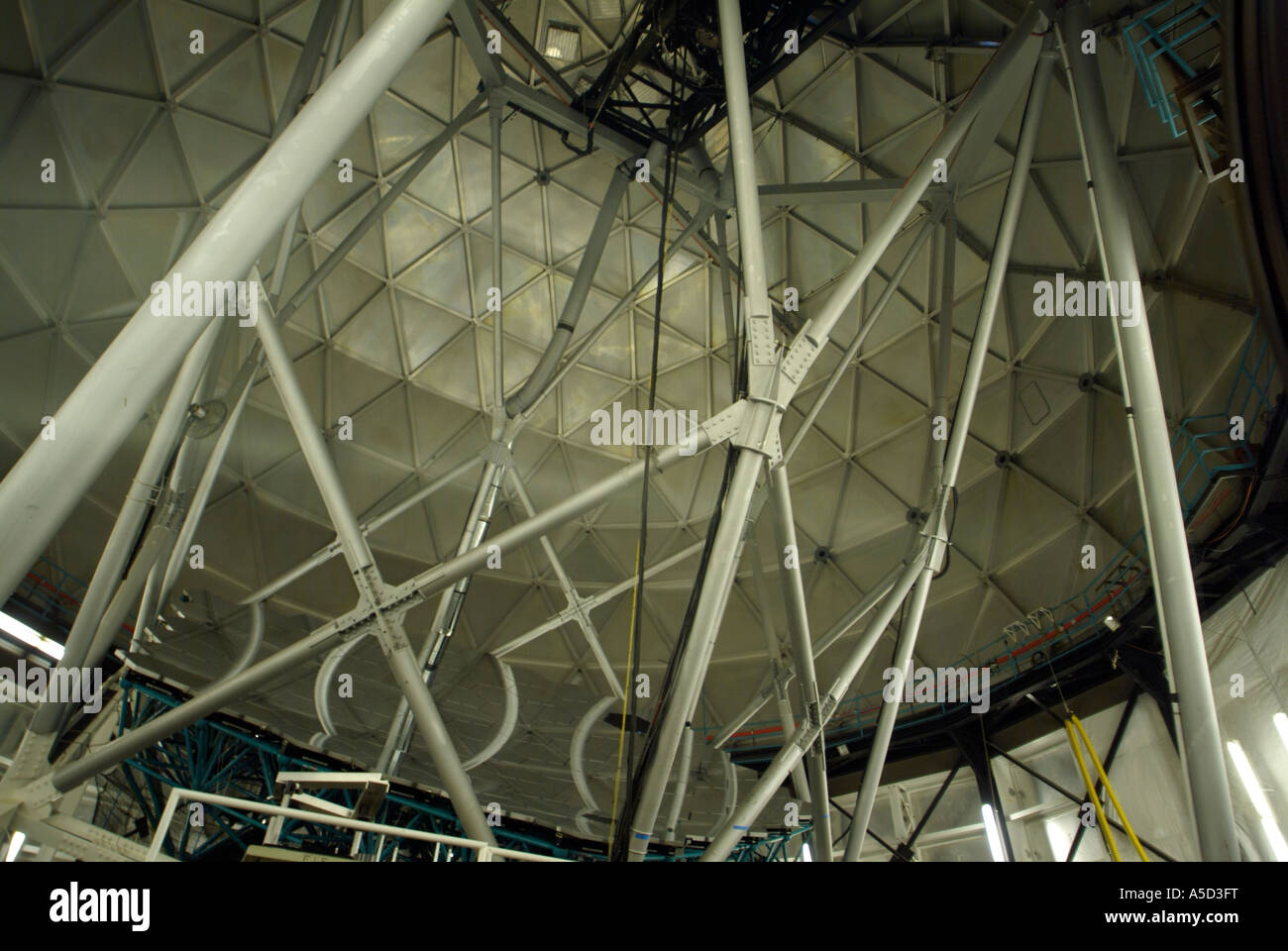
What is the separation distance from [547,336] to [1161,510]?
74.3 feet

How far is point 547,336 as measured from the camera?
29219 millimetres

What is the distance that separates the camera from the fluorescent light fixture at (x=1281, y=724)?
50.6ft

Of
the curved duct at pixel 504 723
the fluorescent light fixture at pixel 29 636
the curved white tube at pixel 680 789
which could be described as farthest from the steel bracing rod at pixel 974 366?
the fluorescent light fixture at pixel 29 636

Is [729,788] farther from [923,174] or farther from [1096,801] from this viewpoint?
[923,174]

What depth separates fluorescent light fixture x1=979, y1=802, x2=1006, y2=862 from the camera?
22844 millimetres

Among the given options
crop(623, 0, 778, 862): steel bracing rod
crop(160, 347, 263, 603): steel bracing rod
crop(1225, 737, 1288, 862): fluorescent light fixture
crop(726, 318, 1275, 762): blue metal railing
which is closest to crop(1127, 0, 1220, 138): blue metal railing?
crop(623, 0, 778, 862): steel bracing rod

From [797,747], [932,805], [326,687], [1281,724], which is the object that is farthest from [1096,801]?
[326,687]

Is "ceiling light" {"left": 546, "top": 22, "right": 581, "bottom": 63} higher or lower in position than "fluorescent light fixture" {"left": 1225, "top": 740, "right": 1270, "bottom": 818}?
higher

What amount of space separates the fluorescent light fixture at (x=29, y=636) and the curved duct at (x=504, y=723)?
456 inches

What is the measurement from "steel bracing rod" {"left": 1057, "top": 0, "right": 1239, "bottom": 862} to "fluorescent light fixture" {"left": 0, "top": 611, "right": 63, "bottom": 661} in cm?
2462

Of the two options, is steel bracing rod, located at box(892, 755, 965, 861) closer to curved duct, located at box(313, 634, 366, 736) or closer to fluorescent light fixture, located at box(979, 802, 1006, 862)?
fluorescent light fixture, located at box(979, 802, 1006, 862)

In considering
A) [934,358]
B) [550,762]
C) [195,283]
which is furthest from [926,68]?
[195,283]

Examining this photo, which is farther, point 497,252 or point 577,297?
point 577,297
